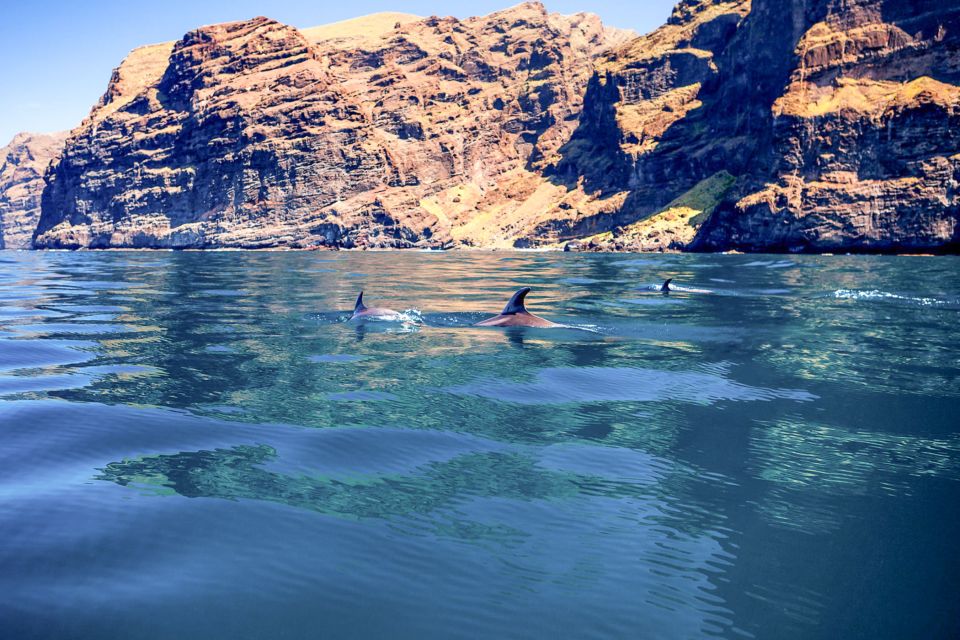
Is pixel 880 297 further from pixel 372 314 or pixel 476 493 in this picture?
pixel 476 493

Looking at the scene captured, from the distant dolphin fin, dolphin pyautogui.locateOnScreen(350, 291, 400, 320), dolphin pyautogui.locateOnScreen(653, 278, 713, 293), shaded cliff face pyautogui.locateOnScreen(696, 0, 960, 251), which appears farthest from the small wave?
shaded cliff face pyautogui.locateOnScreen(696, 0, 960, 251)

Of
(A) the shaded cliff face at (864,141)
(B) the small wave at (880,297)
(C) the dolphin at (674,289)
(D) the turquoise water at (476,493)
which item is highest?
(A) the shaded cliff face at (864,141)

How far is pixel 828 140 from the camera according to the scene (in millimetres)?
112188

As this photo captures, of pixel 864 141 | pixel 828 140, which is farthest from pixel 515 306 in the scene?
pixel 828 140

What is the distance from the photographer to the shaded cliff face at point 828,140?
332ft

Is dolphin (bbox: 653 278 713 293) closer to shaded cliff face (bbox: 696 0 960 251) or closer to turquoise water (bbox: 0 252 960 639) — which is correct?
turquoise water (bbox: 0 252 960 639)

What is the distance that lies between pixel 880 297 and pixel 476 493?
92.8 feet

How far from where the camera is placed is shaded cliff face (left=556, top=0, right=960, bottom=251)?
10119 cm

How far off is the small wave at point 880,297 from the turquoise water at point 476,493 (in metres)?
14.0

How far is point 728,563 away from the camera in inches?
202

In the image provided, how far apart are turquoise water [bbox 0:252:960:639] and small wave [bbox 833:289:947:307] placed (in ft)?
45.9

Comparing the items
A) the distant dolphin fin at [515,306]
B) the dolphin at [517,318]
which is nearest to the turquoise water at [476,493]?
the dolphin at [517,318]

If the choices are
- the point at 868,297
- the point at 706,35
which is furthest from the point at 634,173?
the point at 868,297

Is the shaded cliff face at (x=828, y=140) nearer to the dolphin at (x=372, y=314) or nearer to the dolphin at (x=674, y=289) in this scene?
the dolphin at (x=674, y=289)
